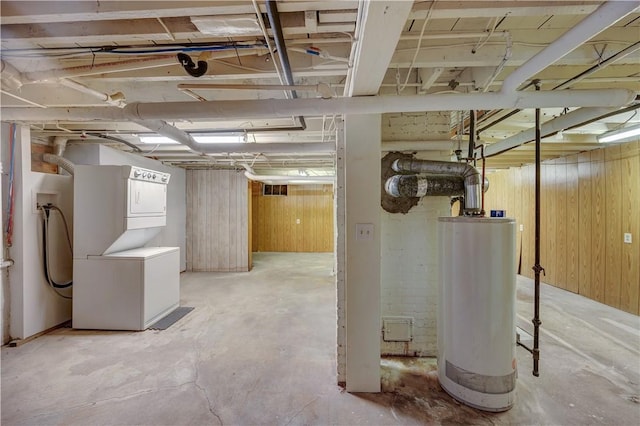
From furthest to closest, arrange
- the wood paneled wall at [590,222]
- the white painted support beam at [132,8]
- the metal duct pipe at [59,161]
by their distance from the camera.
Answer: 1. the wood paneled wall at [590,222]
2. the metal duct pipe at [59,161]
3. the white painted support beam at [132,8]

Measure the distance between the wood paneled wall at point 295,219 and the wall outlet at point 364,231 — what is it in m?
6.39

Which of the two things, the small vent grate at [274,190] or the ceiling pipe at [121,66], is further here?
the small vent grate at [274,190]

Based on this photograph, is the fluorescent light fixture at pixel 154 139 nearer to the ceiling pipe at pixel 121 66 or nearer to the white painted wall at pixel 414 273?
the ceiling pipe at pixel 121 66

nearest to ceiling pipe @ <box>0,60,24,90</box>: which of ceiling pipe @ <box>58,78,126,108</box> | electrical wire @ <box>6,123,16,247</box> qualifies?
ceiling pipe @ <box>58,78,126,108</box>

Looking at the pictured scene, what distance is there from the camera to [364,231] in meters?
1.94

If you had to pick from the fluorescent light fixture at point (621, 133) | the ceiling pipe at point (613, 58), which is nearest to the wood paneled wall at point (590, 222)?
the fluorescent light fixture at point (621, 133)

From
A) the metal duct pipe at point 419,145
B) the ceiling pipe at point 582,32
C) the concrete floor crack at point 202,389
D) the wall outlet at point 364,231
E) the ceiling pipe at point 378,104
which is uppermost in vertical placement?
the ceiling pipe at point 582,32

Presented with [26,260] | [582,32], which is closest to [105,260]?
[26,260]

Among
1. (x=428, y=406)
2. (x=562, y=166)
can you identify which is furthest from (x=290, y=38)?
(x=562, y=166)

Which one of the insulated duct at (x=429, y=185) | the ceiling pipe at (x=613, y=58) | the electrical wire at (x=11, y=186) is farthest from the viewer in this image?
the electrical wire at (x=11, y=186)

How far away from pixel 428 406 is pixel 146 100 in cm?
324

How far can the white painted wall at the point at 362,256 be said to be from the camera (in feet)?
6.31

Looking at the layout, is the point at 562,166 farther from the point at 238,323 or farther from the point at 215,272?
the point at 215,272

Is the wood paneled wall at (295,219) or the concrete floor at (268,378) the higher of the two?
the wood paneled wall at (295,219)
